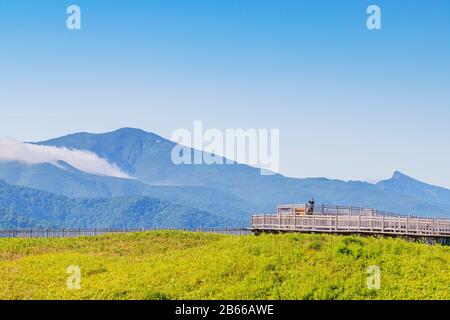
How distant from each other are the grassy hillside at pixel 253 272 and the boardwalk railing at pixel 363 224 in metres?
7.40

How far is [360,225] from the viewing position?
56031 mm

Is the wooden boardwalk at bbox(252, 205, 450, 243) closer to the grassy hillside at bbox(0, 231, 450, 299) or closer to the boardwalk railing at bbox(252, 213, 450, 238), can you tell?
the boardwalk railing at bbox(252, 213, 450, 238)

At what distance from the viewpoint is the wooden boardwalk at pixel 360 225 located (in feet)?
173

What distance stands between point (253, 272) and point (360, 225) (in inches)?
885

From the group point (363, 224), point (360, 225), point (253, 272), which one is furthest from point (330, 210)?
point (253, 272)

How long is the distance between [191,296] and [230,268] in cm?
466

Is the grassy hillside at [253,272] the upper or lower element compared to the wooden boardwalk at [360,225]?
lower

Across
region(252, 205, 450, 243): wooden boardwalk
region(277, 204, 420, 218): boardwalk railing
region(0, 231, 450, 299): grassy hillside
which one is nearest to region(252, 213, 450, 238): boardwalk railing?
region(252, 205, 450, 243): wooden boardwalk

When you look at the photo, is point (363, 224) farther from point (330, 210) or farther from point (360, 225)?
point (330, 210)

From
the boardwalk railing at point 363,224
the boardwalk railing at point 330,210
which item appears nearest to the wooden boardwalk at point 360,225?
the boardwalk railing at point 363,224

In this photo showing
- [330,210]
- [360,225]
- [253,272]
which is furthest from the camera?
[330,210]

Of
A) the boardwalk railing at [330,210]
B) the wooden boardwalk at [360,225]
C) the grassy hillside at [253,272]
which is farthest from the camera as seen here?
the boardwalk railing at [330,210]

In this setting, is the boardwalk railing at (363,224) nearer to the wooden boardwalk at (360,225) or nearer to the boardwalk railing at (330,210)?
the wooden boardwalk at (360,225)

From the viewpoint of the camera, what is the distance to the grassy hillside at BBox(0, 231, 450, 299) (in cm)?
3331
